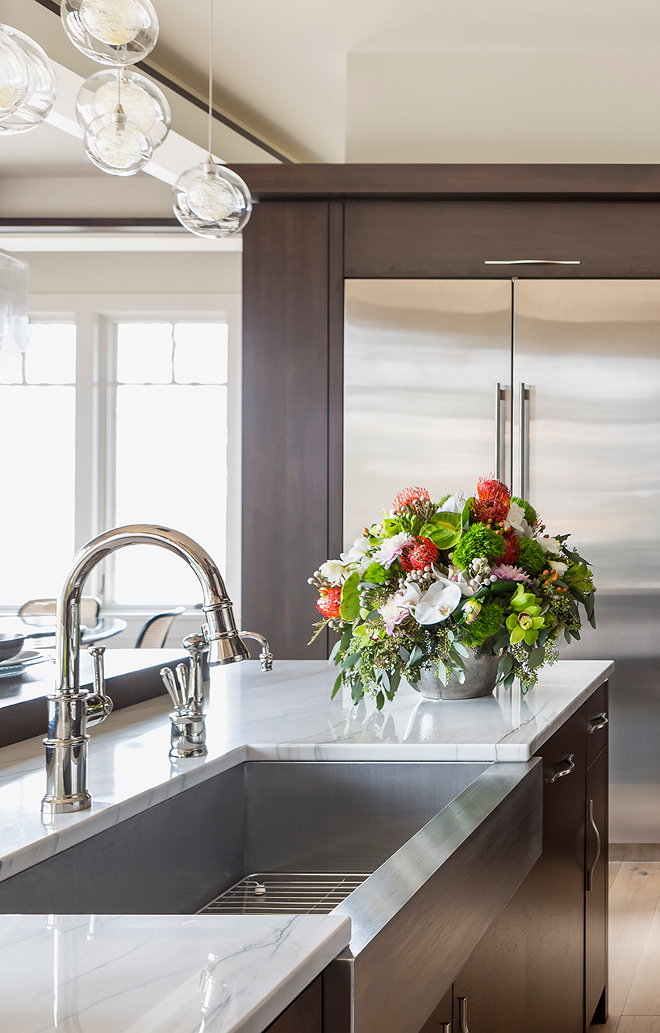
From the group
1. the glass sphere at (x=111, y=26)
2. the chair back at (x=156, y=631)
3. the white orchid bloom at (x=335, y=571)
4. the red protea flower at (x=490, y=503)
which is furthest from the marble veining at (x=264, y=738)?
the chair back at (x=156, y=631)

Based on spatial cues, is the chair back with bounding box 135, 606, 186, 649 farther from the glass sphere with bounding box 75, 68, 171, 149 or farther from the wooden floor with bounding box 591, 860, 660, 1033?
the glass sphere with bounding box 75, 68, 171, 149

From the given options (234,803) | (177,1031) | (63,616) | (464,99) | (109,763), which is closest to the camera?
(177,1031)

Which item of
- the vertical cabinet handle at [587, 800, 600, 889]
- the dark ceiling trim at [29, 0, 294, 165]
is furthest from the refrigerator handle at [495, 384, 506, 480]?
the vertical cabinet handle at [587, 800, 600, 889]

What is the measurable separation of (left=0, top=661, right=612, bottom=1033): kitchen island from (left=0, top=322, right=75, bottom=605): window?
424cm

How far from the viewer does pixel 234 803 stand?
1.41 metres

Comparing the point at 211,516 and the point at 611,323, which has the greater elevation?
the point at 611,323

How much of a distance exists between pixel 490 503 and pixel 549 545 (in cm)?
16

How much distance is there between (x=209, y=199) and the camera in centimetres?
208

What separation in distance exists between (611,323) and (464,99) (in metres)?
1.11

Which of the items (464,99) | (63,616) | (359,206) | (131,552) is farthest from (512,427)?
(131,552)

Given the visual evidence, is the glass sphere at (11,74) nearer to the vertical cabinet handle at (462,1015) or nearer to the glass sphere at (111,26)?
the glass sphere at (111,26)

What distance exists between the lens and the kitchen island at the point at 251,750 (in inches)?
25.5

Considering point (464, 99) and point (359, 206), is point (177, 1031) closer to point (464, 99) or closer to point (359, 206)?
point (359, 206)

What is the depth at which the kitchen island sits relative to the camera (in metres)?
0.65
